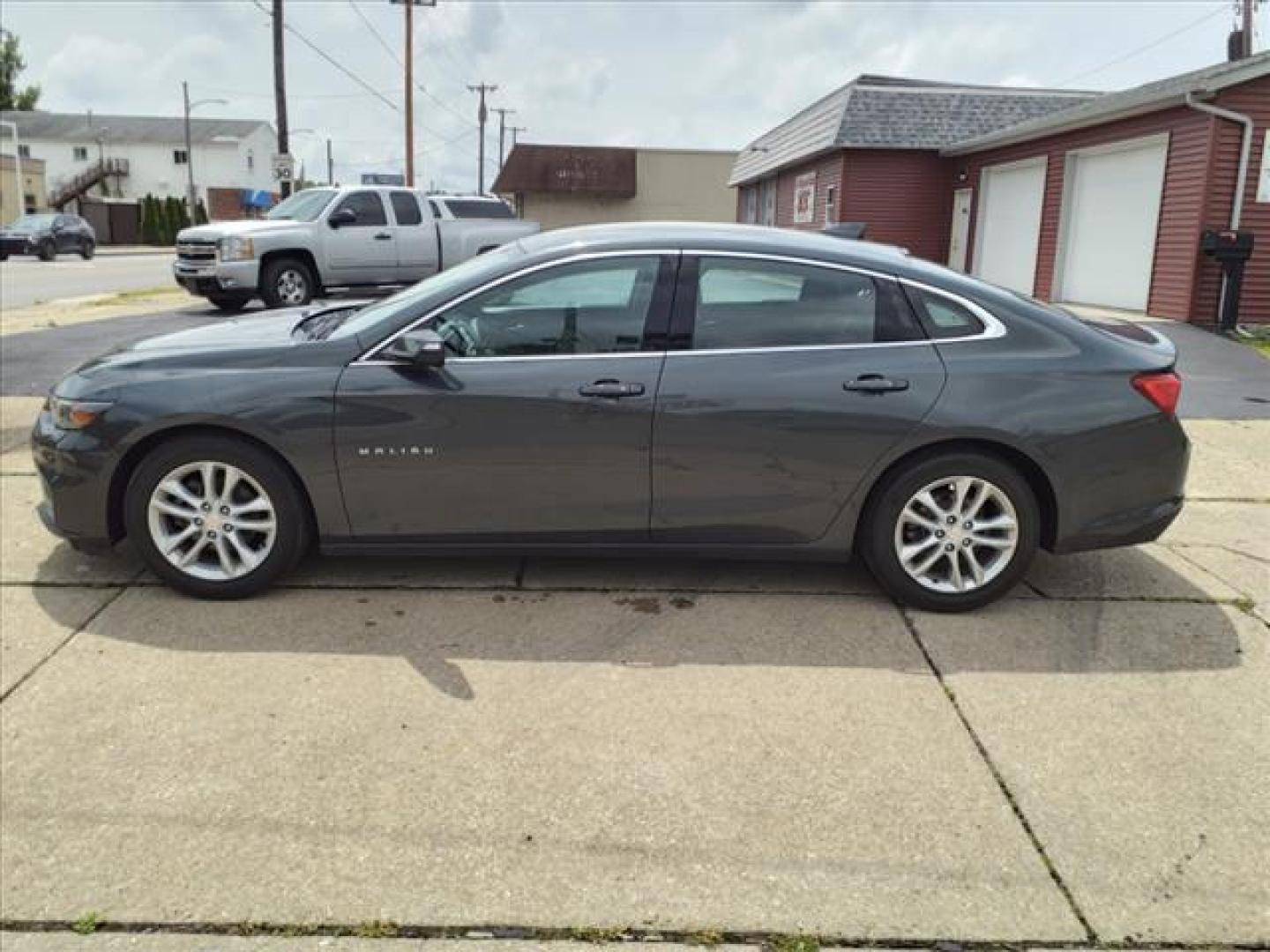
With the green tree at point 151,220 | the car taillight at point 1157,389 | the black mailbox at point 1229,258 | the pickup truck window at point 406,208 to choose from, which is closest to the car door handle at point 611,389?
the car taillight at point 1157,389

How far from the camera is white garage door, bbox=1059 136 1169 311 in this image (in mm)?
15672

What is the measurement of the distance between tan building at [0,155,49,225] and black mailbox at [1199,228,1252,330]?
5965 cm

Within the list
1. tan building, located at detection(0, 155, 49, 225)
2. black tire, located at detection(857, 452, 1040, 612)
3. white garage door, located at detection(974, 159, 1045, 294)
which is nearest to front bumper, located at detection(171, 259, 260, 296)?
black tire, located at detection(857, 452, 1040, 612)

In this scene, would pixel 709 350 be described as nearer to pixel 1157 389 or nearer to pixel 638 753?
pixel 638 753

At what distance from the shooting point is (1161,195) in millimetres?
15258

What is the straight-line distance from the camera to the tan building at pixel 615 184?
4700cm

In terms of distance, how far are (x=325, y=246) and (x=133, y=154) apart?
76.2 m

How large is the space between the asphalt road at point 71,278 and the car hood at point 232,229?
503 centimetres

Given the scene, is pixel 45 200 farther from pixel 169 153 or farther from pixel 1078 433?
pixel 1078 433

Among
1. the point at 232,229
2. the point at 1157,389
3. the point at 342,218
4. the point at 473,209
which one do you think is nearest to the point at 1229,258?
the point at 1157,389

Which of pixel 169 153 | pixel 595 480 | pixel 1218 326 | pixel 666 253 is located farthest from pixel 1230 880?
pixel 169 153

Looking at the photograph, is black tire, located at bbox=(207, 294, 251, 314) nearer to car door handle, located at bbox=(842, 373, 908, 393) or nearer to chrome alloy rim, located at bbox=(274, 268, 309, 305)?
chrome alloy rim, located at bbox=(274, 268, 309, 305)

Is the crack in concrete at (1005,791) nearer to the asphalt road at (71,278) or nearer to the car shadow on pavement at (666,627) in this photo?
the car shadow on pavement at (666,627)

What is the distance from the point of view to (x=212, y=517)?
14.2ft
